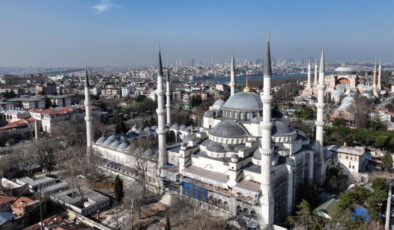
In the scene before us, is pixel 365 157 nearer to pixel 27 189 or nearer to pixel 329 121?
pixel 329 121

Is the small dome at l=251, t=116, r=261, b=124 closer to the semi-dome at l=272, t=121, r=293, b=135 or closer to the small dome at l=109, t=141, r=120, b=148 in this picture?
the semi-dome at l=272, t=121, r=293, b=135

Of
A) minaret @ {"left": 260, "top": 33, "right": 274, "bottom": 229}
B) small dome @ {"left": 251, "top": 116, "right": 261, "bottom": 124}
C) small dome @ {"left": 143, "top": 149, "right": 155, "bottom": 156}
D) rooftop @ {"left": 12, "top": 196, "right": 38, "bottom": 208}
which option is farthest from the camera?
small dome @ {"left": 143, "top": 149, "right": 155, "bottom": 156}

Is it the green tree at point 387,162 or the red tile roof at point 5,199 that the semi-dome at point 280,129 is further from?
the red tile roof at point 5,199

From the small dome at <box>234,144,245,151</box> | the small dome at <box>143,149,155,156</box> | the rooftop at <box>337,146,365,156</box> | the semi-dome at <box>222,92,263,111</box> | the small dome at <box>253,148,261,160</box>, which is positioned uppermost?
the semi-dome at <box>222,92,263,111</box>

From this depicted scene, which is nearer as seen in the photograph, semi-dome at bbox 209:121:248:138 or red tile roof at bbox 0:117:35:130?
semi-dome at bbox 209:121:248:138

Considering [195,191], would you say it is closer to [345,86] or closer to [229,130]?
[229,130]

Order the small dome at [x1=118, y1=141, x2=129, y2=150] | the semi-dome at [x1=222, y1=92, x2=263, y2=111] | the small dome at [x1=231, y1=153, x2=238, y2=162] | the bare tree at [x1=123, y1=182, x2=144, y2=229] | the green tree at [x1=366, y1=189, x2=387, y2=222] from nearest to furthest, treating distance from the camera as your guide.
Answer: the green tree at [x1=366, y1=189, x2=387, y2=222] → the small dome at [x1=231, y1=153, x2=238, y2=162] → the bare tree at [x1=123, y1=182, x2=144, y2=229] → the semi-dome at [x1=222, y1=92, x2=263, y2=111] → the small dome at [x1=118, y1=141, x2=129, y2=150]

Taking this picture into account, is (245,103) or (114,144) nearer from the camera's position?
(245,103)

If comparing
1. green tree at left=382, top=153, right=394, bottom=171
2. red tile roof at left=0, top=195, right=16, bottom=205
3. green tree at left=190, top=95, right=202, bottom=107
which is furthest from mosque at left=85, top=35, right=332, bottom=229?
green tree at left=190, top=95, right=202, bottom=107

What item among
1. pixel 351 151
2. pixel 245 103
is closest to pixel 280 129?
pixel 245 103
